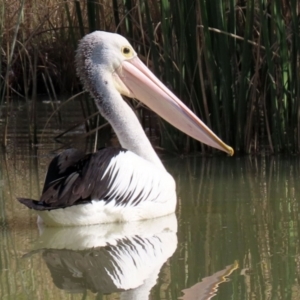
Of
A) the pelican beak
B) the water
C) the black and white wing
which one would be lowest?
the water

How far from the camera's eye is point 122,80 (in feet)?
20.3

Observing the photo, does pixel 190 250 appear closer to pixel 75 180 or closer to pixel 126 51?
pixel 75 180

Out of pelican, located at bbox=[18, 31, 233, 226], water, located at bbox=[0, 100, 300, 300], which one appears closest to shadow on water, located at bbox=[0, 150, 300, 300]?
water, located at bbox=[0, 100, 300, 300]

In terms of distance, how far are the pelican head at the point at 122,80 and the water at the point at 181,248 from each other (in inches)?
20.3

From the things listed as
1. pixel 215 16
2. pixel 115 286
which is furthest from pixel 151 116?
pixel 115 286

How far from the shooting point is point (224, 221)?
5.35 metres

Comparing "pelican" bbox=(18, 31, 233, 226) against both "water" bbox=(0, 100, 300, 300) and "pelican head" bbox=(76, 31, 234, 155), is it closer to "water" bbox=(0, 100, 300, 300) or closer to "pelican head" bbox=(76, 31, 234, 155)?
"pelican head" bbox=(76, 31, 234, 155)

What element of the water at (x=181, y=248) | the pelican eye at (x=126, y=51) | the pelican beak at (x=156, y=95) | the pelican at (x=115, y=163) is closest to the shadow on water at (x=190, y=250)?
the water at (x=181, y=248)

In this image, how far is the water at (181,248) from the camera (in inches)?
158

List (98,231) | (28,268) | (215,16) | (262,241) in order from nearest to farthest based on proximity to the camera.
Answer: (28,268) → (262,241) → (98,231) → (215,16)

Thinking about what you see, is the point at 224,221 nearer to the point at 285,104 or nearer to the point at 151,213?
the point at 151,213

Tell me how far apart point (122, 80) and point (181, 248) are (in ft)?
5.83

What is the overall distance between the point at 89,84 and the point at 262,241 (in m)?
1.89

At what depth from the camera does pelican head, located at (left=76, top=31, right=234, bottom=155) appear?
6.05 metres
